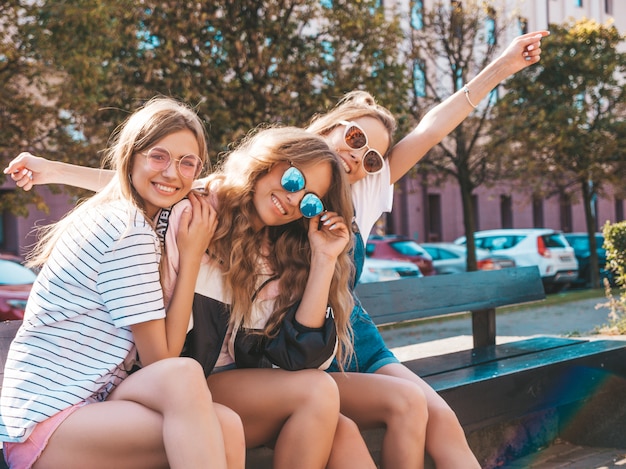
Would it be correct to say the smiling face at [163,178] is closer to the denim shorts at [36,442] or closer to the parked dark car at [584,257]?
the denim shorts at [36,442]

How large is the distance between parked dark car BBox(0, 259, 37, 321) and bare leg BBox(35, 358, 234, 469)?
656cm

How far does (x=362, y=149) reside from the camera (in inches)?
147

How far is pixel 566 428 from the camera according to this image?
5418 mm

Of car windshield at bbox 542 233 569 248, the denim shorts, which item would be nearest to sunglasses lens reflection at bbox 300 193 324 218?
the denim shorts

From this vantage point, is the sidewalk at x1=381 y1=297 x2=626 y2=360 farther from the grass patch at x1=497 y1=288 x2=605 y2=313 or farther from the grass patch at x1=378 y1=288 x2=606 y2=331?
the grass patch at x1=497 y1=288 x2=605 y2=313

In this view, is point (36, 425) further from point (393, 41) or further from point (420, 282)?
point (393, 41)

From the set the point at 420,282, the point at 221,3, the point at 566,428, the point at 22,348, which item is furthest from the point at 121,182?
the point at 221,3

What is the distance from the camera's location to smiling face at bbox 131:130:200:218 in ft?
9.51

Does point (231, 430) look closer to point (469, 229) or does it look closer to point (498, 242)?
point (469, 229)

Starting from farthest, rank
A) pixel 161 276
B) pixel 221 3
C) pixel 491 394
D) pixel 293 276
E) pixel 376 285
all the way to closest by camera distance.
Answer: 1. pixel 221 3
2. pixel 376 285
3. pixel 491 394
4. pixel 293 276
5. pixel 161 276

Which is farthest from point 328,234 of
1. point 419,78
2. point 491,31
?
point 491,31

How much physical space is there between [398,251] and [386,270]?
4.80 ft

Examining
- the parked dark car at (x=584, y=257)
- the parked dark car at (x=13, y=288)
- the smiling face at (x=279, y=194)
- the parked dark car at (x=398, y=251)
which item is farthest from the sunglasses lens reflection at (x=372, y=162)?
the parked dark car at (x=584, y=257)

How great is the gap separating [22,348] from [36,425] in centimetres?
26
